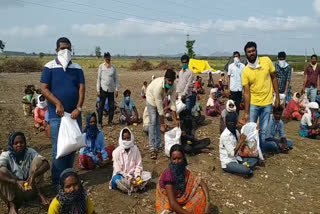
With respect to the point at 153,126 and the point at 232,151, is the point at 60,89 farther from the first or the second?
the point at 232,151

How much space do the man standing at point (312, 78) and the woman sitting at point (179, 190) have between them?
7166mm

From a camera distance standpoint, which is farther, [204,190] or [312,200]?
[312,200]

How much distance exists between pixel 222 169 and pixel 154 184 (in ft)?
4.43

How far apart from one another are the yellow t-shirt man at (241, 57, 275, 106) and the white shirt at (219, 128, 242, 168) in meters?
0.94

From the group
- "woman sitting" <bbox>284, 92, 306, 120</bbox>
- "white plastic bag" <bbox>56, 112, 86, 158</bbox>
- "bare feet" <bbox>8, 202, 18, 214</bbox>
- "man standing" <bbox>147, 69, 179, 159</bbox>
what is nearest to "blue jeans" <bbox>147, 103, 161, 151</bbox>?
"man standing" <bbox>147, 69, 179, 159</bbox>

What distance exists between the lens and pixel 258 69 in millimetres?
5836

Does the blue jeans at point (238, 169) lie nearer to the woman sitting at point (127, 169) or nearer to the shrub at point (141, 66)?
the woman sitting at point (127, 169)

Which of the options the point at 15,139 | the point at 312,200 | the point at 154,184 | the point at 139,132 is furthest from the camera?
the point at 139,132

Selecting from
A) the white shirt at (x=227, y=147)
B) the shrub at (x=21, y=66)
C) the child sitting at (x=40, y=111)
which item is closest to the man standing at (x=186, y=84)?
the white shirt at (x=227, y=147)

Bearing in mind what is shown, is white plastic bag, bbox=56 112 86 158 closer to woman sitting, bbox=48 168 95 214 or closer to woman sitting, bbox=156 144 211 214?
woman sitting, bbox=48 168 95 214

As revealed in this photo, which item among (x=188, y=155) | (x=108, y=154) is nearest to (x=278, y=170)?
(x=188, y=155)

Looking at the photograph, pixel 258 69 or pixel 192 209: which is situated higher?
pixel 258 69

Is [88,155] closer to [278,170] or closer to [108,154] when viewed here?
[108,154]

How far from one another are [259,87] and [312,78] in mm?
4669
